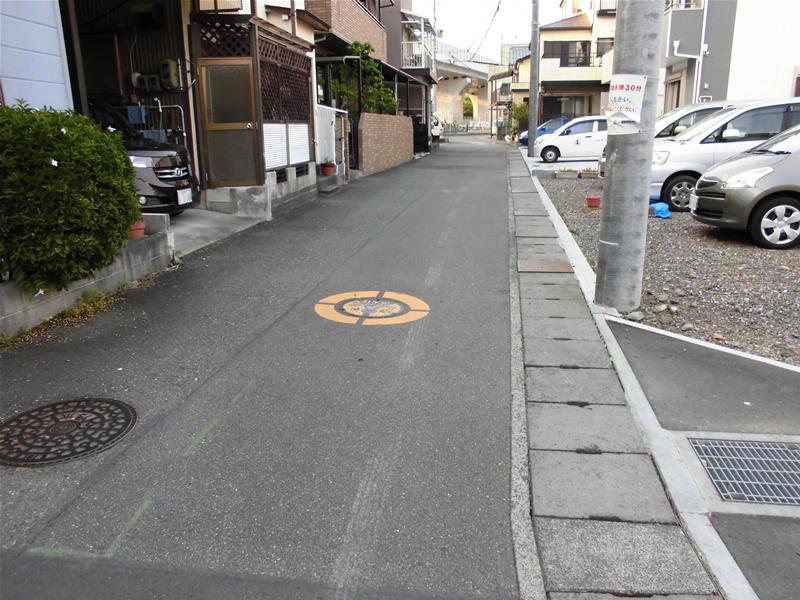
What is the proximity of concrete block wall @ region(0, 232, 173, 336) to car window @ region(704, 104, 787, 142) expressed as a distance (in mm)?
9233

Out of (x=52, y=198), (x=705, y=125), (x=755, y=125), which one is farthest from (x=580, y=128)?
(x=52, y=198)

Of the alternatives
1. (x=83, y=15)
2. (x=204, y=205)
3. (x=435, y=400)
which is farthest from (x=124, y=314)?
(x=83, y=15)

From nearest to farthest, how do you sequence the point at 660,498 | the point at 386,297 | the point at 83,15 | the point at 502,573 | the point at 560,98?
1. the point at 502,573
2. the point at 660,498
3. the point at 386,297
4. the point at 83,15
5. the point at 560,98

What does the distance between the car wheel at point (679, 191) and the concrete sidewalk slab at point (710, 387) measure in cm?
684

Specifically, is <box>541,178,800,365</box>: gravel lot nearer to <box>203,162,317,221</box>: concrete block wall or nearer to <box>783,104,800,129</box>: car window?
<box>783,104,800,129</box>: car window

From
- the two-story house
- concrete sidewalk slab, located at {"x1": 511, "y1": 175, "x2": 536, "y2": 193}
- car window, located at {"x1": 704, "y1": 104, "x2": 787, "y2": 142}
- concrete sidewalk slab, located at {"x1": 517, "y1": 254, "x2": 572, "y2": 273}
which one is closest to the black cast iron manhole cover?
concrete sidewalk slab, located at {"x1": 517, "y1": 254, "x2": 572, "y2": 273}

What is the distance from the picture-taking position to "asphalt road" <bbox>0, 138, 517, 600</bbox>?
2648mm

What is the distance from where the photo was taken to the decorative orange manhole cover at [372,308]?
5.83 metres

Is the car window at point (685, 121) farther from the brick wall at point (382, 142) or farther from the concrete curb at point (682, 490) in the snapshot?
the concrete curb at point (682, 490)

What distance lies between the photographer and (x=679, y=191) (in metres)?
11.3

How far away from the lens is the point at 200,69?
10.4 metres

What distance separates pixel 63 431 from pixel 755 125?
11.6 m

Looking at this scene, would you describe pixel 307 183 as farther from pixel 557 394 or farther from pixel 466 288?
pixel 557 394

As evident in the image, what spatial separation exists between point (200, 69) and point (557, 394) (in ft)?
28.5
